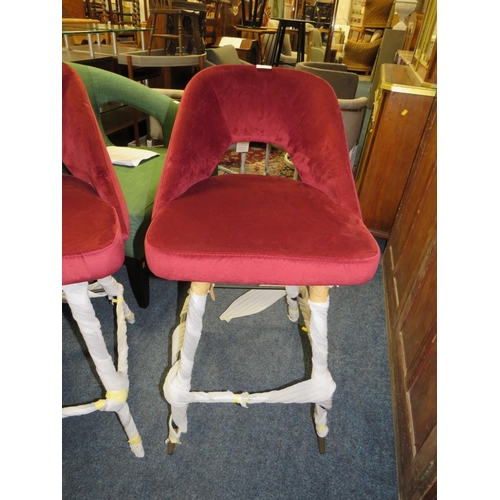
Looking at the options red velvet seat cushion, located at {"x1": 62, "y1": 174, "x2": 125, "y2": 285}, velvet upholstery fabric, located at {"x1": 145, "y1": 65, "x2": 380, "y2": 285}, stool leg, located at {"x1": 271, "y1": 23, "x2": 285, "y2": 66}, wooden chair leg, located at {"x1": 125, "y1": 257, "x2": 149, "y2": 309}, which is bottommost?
wooden chair leg, located at {"x1": 125, "y1": 257, "x2": 149, "y2": 309}

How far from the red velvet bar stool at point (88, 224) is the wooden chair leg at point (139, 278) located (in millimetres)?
504

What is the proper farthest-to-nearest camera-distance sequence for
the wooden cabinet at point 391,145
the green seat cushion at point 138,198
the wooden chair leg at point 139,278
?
the wooden cabinet at point 391,145 < the wooden chair leg at point 139,278 < the green seat cushion at point 138,198

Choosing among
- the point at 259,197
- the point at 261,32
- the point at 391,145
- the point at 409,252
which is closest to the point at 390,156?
the point at 391,145

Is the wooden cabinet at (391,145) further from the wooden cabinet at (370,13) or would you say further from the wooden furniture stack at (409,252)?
the wooden cabinet at (370,13)

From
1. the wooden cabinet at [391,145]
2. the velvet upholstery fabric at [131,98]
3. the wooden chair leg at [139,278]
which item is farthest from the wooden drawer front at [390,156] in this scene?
the wooden chair leg at [139,278]

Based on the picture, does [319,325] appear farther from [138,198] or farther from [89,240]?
[138,198]

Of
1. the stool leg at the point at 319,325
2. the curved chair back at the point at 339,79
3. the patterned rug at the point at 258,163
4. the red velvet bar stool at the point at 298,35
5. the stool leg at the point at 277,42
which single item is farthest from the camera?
the stool leg at the point at 277,42

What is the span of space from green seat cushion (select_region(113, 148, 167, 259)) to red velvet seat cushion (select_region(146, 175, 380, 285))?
1.45 feet

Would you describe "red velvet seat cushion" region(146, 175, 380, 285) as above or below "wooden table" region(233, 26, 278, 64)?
below

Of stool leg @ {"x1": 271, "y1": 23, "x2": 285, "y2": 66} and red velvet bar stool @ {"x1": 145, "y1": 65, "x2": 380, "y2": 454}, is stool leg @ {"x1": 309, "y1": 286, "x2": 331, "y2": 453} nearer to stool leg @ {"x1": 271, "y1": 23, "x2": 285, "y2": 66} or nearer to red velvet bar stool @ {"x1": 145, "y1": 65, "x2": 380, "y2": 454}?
red velvet bar stool @ {"x1": 145, "y1": 65, "x2": 380, "y2": 454}

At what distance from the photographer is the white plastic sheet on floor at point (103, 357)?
75 centimetres

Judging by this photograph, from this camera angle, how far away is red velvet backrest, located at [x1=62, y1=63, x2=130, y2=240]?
800 mm

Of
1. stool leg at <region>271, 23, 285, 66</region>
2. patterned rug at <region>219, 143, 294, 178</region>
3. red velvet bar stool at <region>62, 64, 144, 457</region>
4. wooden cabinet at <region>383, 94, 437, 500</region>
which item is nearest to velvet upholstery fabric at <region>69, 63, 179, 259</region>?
red velvet bar stool at <region>62, 64, 144, 457</region>
